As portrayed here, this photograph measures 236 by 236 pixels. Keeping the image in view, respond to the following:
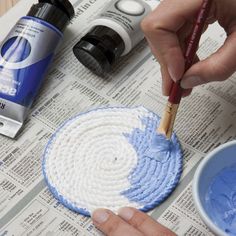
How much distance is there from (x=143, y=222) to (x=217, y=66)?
162 mm

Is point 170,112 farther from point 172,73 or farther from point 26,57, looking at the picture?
point 26,57

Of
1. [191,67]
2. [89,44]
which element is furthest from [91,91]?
[191,67]

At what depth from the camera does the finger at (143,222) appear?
0.45m

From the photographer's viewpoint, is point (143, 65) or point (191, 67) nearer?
point (191, 67)

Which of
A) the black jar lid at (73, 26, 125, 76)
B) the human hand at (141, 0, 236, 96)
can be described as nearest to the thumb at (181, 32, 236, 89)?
the human hand at (141, 0, 236, 96)

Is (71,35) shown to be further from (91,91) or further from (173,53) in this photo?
(173,53)

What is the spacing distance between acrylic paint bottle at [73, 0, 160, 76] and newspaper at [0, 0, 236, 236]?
0.7 inches

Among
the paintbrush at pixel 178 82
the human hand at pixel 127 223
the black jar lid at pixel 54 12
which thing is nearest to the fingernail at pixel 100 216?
the human hand at pixel 127 223

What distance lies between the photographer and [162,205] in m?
0.48

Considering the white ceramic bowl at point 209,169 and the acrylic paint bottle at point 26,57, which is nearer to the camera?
the white ceramic bowl at point 209,169

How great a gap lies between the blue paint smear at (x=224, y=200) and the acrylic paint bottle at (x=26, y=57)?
22cm

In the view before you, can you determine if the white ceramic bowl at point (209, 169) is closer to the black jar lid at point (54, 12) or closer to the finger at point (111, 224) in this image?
the finger at point (111, 224)

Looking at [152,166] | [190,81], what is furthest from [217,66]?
[152,166]

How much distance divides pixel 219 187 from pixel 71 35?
28cm
